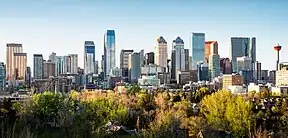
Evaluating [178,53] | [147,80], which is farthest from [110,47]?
[147,80]

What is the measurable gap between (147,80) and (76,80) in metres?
14.5

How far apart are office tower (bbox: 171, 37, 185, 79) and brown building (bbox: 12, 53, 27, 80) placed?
31.8 m

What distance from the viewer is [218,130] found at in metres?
18.4

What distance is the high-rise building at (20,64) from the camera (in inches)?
3519

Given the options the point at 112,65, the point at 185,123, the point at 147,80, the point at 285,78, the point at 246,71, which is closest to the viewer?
the point at 185,123

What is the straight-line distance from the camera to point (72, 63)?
111 metres

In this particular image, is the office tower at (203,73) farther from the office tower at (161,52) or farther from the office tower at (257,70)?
the office tower at (161,52)

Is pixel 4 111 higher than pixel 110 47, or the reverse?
pixel 110 47

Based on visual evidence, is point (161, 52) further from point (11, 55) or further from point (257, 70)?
point (11, 55)

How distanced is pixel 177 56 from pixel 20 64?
3679cm

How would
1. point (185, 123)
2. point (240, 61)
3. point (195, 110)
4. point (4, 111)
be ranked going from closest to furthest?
point (185, 123), point (4, 111), point (195, 110), point (240, 61)

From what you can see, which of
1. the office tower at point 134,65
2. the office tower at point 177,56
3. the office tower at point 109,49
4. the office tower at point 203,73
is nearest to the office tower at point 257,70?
the office tower at point 203,73

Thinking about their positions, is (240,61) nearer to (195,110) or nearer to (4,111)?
(195,110)

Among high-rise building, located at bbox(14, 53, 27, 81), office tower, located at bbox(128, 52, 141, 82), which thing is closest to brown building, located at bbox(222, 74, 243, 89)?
office tower, located at bbox(128, 52, 141, 82)
